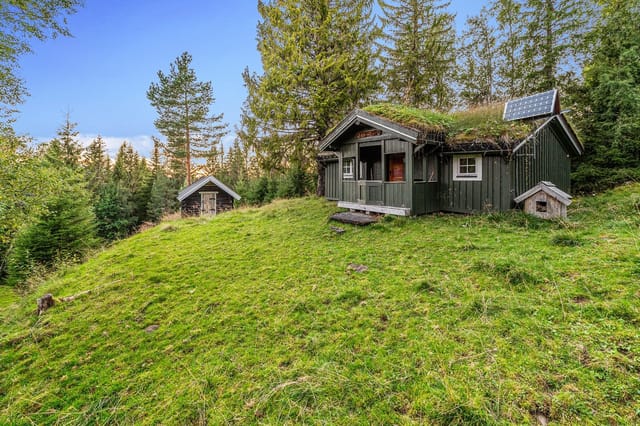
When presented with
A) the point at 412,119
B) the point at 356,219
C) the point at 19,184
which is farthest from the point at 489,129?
the point at 19,184

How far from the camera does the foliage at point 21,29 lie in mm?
5324

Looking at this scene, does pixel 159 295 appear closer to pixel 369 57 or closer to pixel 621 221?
pixel 621 221

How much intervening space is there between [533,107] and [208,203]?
728 inches

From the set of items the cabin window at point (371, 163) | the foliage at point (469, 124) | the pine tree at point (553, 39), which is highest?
the pine tree at point (553, 39)

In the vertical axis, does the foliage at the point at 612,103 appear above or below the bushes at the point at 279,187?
above

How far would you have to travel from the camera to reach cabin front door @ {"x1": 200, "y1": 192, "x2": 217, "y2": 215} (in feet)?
62.7

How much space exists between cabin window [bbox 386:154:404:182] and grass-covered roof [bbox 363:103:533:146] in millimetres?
2058

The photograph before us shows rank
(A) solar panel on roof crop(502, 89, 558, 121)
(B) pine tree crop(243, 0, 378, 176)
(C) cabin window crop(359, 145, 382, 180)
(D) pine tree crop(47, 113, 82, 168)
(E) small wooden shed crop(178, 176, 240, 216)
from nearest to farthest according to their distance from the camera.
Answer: (A) solar panel on roof crop(502, 89, 558, 121), (C) cabin window crop(359, 145, 382, 180), (B) pine tree crop(243, 0, 378, 176), (E) small wooden shed crop(178, 176, 240, 216), (D) pine tree crop(47, 113, 82, 168)

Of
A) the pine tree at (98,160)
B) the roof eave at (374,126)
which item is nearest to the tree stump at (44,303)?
→ the roof eave at (374,126)

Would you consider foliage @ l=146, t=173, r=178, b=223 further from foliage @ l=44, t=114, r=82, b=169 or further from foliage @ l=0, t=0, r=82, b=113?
foliage @ l=0, t=0, r=82, b=113

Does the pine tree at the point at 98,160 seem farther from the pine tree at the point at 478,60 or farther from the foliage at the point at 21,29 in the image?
the pine tree at the point at 478,60

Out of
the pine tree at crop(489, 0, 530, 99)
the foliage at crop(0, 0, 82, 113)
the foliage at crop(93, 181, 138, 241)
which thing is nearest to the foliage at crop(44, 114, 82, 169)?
the foliage at crop(93, 181, 138, 241)

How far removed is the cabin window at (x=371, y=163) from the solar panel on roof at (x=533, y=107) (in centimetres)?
484

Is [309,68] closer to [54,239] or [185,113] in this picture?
[54,239]
